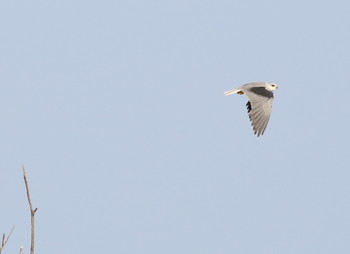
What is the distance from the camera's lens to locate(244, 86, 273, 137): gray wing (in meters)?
15.7

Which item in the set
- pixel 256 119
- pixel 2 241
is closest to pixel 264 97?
pixel 256 119

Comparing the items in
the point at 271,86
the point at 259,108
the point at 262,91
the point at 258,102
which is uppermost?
the point at 271,86

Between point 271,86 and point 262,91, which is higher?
point 271,86

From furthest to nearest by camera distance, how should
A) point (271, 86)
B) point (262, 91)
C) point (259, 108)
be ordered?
point (271, 86), point (262, 91), point (259, 108)

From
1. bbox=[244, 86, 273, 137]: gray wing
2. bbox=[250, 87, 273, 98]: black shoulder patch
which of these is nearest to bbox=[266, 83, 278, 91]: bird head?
bbox=[250, 87, 273, 98]: black shoulder patch

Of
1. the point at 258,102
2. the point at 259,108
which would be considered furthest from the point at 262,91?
the point at 259,108

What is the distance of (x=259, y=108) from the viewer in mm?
16219

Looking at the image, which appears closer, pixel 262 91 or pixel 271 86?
pixel 262 91

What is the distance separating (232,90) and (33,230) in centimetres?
1345

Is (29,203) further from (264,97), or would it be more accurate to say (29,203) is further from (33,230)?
(264,97)

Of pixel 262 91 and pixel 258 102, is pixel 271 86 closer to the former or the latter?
pixel 262 91

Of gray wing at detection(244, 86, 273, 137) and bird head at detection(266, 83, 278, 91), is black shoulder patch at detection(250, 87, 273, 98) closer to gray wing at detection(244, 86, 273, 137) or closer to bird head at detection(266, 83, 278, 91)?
gray wing at detection(244, 86, 273, 137)

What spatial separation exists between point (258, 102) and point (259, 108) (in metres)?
0.25

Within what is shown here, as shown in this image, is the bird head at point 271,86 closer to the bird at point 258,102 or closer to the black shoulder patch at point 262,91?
the bird at point 258,102
